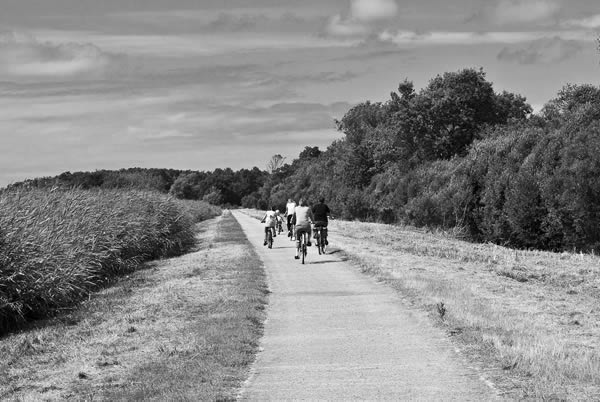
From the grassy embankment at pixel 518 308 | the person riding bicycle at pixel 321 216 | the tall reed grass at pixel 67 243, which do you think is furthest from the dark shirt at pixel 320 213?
the tall reed grass at pixel 67 243

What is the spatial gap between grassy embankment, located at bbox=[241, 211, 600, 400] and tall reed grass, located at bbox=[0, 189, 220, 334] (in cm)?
786

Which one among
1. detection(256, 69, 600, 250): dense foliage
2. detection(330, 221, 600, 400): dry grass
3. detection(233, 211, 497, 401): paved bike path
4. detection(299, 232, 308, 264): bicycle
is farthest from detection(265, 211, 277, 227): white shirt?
detection(233, 211, 497, 401): paved bike path

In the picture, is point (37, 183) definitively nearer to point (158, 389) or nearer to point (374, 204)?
point (158, 389)

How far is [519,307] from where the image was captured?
1495 cm

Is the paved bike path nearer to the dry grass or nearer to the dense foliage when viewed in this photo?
the dry grass

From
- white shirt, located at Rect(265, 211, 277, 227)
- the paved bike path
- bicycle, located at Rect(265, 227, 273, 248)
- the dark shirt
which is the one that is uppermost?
the dark shirt

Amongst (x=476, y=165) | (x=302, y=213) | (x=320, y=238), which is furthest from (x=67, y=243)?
(x=476, y=165)

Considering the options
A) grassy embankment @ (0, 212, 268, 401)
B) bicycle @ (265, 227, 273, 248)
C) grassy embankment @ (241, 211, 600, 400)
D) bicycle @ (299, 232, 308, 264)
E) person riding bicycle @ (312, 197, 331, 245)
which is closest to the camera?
grassy embankment @ (241, 211, 600, 400)

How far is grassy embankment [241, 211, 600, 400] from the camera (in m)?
8.73

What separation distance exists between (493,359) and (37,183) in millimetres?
19205

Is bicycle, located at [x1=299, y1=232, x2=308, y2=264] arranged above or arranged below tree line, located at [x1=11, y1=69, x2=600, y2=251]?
below

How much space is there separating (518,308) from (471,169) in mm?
32671

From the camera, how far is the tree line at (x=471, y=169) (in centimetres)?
3450

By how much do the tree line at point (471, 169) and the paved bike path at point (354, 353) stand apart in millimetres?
11883
